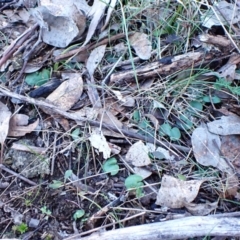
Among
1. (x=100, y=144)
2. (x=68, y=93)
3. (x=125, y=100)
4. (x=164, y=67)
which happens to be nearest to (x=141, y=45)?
(x=164, y=67)

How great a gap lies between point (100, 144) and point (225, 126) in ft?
1.64

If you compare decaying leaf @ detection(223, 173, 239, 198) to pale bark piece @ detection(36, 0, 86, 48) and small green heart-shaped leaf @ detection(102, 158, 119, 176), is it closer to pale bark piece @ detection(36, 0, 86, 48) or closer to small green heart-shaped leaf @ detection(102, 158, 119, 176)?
small green heart-shaped leaf @ detection(102, 158, 119, 176)

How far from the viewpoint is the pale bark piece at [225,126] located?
1944mm

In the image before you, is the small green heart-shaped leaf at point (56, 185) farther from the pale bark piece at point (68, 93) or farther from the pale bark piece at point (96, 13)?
the pale bark piece at point (96, 13)

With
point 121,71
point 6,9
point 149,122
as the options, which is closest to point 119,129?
point 149,122

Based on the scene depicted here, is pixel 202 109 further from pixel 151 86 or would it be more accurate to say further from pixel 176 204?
pixel 176 204

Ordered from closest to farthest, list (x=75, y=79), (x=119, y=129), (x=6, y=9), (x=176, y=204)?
1. (x=176, y=204)
2. (x=119, y=129)
3. (x=75, y=79)
4. (x=6, y=9)

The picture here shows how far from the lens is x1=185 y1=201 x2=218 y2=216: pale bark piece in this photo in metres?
1.76

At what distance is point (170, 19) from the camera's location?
220cm

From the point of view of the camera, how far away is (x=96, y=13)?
221 cm

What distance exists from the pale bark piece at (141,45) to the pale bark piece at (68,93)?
28cm

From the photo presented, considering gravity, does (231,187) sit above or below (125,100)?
below

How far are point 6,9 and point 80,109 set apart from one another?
29.4 inches

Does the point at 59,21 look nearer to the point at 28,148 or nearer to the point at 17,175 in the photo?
the point at 28,148
